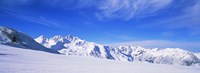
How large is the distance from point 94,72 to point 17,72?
5.30 m

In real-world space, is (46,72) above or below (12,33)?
below

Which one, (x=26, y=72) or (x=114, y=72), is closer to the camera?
(x=26, y=72)

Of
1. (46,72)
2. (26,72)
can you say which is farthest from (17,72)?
(46,72)

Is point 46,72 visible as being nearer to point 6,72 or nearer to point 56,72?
point 56,72

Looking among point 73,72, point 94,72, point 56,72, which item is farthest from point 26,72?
point 94,72

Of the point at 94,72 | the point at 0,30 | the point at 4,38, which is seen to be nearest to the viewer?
the point at 94,72

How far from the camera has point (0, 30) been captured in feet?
494

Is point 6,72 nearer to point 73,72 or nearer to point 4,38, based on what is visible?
point 73,72

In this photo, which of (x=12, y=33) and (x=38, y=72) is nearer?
(x=38, y=72)

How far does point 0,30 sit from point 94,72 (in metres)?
152

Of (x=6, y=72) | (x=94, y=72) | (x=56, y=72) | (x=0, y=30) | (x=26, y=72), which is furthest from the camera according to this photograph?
(x=0, y=30)

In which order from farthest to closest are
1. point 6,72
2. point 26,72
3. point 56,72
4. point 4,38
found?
1. point 4,38
2. point 56,72
3. point 26,72
4. point 6,72

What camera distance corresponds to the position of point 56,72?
1456cm

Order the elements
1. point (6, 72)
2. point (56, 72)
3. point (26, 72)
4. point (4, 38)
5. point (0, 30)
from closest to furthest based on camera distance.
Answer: point (6, 72) → point (26, 72) → point (56, 72) → point (4, 38) → point (0, 30)
